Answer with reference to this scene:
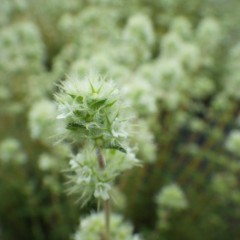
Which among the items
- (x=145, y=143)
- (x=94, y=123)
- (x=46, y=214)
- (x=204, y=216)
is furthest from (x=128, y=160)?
(x=204, y=216)

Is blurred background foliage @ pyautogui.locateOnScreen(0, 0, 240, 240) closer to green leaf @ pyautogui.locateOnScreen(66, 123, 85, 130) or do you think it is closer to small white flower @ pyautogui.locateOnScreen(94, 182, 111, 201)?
small white flower @ pyautogui.locateOnScreen(94, 182, 111, 201)

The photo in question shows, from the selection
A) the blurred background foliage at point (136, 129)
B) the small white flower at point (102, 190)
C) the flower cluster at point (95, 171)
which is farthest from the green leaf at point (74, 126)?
the blurred background foliage at point (136, 129)

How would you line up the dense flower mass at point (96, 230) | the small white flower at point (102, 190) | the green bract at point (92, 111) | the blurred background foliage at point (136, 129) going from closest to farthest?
the green bract at point (92, 111)
the small white flower at point (102, 190)
the dense flower mass at point (96, 230)
the blurred background foliage at point (136, 129)

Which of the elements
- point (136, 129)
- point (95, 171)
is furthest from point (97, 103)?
point (136, 129)

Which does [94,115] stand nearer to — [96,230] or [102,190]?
[102,190]

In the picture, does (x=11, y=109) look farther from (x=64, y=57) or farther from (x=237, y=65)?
(x=237, y=65)

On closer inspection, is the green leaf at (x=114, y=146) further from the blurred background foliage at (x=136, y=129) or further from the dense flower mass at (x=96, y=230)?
the blurred background foliage at (x=136, y=129)

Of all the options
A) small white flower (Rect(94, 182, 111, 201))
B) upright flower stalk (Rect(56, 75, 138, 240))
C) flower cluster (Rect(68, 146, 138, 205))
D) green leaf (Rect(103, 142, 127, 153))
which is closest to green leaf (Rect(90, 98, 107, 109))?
upright flower stalk (Rect(56, 75, 138, 240))

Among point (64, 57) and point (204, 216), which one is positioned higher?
point (64, 57)
